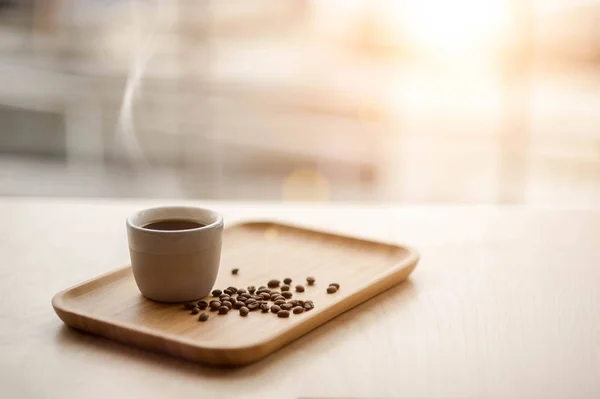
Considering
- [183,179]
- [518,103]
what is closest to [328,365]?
[518,103]

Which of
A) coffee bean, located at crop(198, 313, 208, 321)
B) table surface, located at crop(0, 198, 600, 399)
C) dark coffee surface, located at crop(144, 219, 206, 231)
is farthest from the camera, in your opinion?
dark coffee surface, located at crop(144, 219, 206, 231)

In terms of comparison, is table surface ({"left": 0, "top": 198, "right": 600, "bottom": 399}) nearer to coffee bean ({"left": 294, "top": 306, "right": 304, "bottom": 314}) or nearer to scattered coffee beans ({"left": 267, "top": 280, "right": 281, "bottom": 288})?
coffee bean ({"left": 294, "top": 306, "right": 304, "bottom": 314})

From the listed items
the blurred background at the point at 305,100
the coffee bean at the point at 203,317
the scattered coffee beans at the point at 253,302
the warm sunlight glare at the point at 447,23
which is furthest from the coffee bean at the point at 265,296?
the warm sunlight glare at the point at 447,23

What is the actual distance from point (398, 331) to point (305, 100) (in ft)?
13.8

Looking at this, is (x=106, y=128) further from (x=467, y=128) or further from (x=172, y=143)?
(x=467, y=128)

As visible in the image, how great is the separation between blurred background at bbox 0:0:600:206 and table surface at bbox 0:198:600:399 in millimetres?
2893

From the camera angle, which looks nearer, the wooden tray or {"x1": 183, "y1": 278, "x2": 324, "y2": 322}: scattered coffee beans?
the wooden tray

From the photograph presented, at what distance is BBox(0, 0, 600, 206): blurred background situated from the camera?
4.19 m

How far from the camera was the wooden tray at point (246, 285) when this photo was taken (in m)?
0.84

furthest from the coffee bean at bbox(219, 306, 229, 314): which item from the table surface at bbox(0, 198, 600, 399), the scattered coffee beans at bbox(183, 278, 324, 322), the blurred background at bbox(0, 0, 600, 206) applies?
the blurred background at bbox(0, 0, 600, 206)

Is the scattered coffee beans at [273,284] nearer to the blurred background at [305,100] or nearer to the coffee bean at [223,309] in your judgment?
the coffee bean at [223,309]

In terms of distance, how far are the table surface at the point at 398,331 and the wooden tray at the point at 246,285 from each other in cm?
2

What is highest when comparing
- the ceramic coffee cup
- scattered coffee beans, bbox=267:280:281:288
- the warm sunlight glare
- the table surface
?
the warm sunlight glare

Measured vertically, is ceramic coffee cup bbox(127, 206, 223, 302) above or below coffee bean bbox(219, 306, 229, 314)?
above
